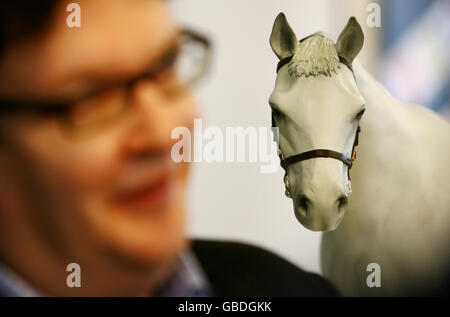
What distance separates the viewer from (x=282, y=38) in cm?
75

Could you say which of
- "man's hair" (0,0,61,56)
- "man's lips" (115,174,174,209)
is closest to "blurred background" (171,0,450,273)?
"man's lips" (115,174,174,209)

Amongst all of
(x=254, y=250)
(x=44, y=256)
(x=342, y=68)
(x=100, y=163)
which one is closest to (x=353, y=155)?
(x=342, y=68)

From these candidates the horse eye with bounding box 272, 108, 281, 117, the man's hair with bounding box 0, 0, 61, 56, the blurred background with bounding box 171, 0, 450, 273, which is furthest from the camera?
the blurred background with bounding box 171, 0, 450, 273

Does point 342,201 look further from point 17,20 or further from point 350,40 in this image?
point 17,20

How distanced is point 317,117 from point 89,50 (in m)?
0.32

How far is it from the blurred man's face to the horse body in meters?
0.32

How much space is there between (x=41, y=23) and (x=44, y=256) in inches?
12.6

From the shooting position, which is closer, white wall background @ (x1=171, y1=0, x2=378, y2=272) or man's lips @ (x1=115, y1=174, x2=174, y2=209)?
man's lips @ (x1=115, y1=174, x2=174, y2=209)

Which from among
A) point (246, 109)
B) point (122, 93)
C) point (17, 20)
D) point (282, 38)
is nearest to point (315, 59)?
point (282, 38)

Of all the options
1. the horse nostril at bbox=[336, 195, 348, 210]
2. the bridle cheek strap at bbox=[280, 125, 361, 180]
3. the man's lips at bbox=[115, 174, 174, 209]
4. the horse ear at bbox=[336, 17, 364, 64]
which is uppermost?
the horse ear at bbox=[336, 17, 364, 64]

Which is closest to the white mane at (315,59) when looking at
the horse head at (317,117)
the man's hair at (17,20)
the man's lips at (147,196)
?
the horse head at (317,117)

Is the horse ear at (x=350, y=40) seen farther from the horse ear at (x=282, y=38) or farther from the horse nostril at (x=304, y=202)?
the horse nostril at (x=304, y=202)

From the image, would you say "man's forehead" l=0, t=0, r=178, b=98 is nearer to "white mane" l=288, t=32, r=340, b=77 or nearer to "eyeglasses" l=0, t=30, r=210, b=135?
"eyeglasses" l=0, t=30, r=210, b=135

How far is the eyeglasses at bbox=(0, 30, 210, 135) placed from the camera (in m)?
0.65
